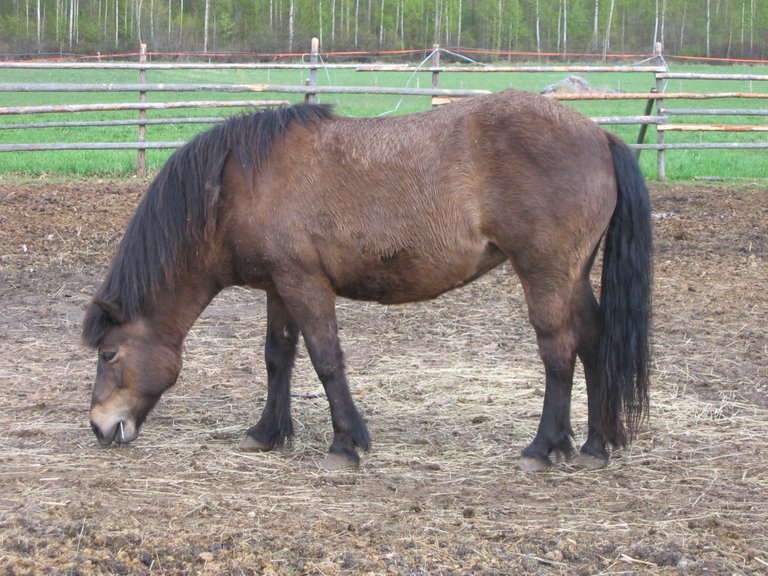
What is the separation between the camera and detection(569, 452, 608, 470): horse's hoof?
4.57m

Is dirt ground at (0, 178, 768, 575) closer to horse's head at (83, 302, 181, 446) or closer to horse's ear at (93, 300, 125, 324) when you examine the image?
horse's head at (83, 302, 181, 446)

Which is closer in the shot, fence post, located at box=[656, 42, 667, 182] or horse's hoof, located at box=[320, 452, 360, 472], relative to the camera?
horse's hoof, located at box=[320, 452, 360, 472]

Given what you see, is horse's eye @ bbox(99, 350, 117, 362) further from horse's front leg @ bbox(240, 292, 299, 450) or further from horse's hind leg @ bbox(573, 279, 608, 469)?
horse's hind leg @ bbox(573, 279, 608, 469)

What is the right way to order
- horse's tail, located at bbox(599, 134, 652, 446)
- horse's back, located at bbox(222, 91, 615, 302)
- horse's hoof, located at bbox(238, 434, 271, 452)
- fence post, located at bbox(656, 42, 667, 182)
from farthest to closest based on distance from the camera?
fence post, located at bbox(656, 42, 667, 182) < horse's hoof, located at bbox(238, 434, 271, 452) < horse's tail, located at bbox(599, 134, 652, 446) < horse's back, located at bbox(222, 91, 615, 302)

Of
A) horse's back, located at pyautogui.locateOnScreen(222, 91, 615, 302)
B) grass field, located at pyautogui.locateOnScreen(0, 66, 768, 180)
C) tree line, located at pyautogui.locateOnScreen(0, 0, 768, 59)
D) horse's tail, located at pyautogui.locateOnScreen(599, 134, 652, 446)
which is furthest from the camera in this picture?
tree line, located at pyautogui.locateOnScreen(0, 0, 768, 59)

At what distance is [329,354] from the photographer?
183 inches

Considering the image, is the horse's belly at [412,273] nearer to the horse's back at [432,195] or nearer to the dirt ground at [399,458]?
the horse's back at [432,195]

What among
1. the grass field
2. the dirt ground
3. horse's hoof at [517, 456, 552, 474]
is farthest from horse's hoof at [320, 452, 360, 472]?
the grass field

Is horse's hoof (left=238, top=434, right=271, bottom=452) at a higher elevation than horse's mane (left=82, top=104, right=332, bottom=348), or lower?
lower

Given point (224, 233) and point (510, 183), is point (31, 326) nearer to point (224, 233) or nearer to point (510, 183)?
point (224, 233)

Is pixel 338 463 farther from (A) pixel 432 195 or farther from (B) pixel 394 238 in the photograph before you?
(A) pixel 432 195

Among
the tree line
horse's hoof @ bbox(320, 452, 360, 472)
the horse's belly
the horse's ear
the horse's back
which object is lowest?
horse's hoof @ bbox(320, 452, 360, 472)

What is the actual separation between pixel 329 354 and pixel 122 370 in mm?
1060

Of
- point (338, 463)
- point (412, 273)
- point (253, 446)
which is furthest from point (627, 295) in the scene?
point (253, 446)
